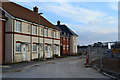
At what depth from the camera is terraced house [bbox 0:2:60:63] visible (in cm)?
3016

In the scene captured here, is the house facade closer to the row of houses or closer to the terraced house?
the row of houses

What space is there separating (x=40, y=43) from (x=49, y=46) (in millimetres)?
5426

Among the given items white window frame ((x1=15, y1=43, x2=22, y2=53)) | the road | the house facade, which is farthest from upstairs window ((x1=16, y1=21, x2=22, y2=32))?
the house facade

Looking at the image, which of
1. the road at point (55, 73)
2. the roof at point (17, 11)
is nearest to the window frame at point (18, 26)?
the roof at point (17, 11)

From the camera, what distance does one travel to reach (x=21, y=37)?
3297 cm

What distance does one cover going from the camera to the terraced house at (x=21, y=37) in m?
30.2

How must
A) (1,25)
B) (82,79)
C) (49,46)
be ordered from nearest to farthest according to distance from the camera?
(82,79), (1,25), (49,46)

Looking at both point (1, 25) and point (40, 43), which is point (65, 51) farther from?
point (1, 25)

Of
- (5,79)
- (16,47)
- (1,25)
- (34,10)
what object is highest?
(34,10)

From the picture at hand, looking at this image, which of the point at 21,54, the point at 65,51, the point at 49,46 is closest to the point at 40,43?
the point at 49,46

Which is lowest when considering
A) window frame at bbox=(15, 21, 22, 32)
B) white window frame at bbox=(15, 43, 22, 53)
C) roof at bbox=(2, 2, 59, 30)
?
white window frame at bbox=(15, 43, 22, 53)

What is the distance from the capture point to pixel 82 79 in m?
13.7

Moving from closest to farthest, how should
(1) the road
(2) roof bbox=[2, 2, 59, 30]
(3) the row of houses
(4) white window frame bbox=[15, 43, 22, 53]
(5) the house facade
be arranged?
1. (1) the road
2. (3) the row of houses
3. (4) white window frame bbox=[15, 43, 22, 53]
4. (2) roof bbox=[2, 2, 59, 30]
5. (5) the house facade

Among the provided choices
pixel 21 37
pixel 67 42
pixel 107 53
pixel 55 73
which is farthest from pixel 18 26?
pixel 67 42
